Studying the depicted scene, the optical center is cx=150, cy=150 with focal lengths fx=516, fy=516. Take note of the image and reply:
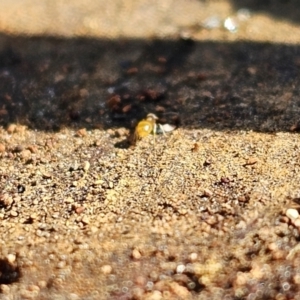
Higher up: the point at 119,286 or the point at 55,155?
the point at 55,155

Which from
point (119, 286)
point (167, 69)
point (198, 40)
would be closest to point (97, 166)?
point (119, 286)

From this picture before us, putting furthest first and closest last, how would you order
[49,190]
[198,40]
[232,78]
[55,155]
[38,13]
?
[38,13] → [198,40] → [232,78] → [55,155] → [49,190]

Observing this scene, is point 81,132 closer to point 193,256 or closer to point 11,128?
point 11,128

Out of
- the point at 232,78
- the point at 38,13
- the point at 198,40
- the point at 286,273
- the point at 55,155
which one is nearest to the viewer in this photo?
the point at 286,273

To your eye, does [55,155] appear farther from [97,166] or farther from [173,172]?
[173,172]

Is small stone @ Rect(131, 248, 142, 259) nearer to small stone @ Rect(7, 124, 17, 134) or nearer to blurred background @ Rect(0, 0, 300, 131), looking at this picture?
blurred background @ Rect(0, 0, 300, 131)

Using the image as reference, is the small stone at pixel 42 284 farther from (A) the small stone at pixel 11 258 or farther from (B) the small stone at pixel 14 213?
(B) the small stone at pixel 14 213
